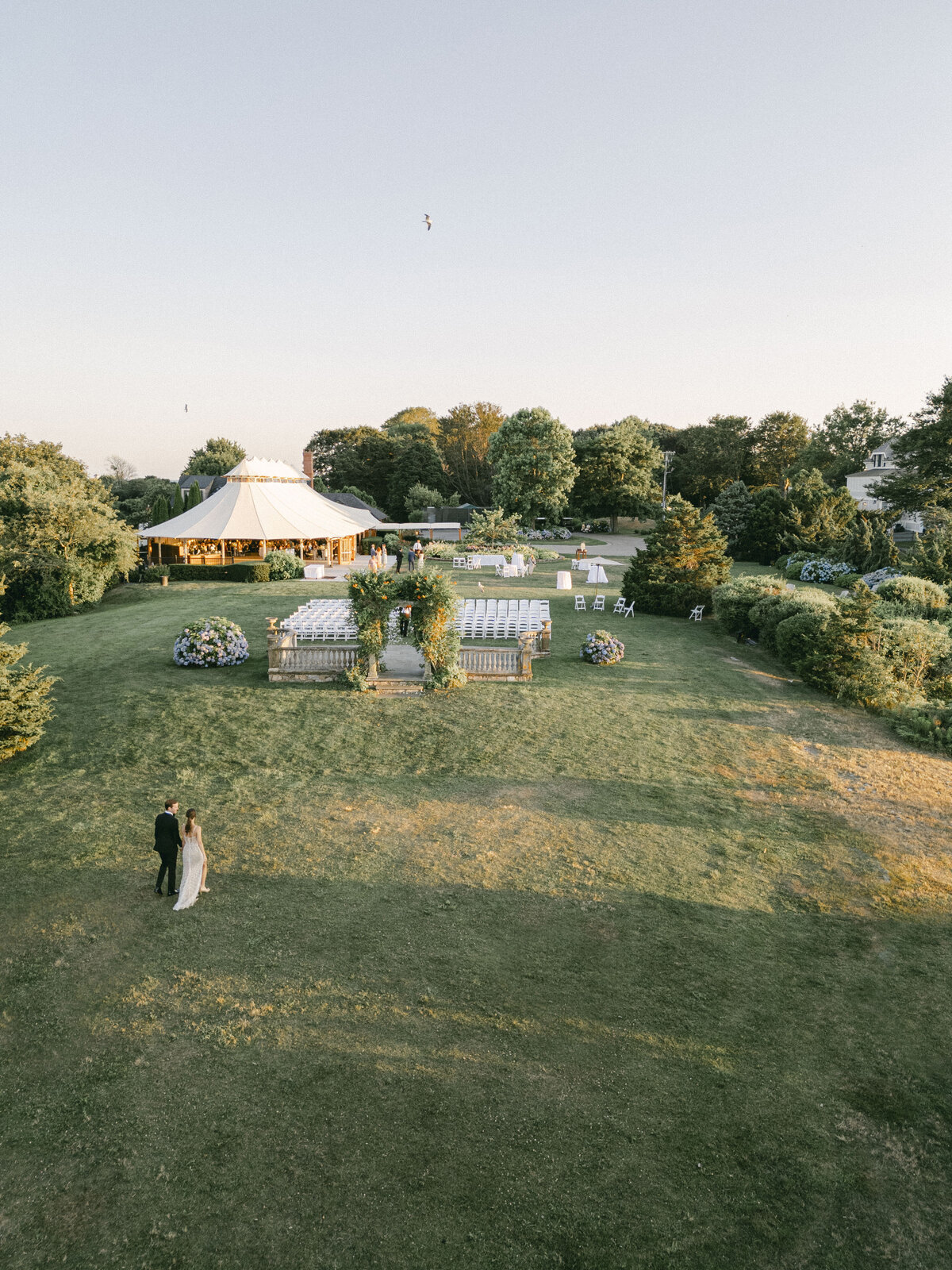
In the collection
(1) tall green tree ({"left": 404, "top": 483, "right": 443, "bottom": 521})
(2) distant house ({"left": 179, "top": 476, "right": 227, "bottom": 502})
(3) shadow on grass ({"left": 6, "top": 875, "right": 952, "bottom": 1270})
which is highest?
(2) distant house ({"left": 179, "top": 476, "right": 227, "bottom": 502})

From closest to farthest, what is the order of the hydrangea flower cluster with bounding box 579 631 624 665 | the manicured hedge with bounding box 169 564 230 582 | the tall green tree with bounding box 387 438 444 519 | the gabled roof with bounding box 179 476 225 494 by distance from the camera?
the hydrangea flower cluster with bounding box 579 631 624 665 → the manicured hedge with bounding box 169 564 230 582 → the gabled roof with bounding box 179 476 225 494 → the tall green tree with bounding box 387 438 444 519

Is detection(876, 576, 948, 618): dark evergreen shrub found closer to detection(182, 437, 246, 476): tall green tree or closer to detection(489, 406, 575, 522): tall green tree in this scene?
detection(489, 406, 575, 522): tall green tree

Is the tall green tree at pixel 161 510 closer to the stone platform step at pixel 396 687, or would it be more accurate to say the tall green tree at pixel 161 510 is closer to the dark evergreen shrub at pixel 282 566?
the dark evergreen shrub at pixel 282 566

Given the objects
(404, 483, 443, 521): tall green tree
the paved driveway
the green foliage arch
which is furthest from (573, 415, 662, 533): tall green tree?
the green foliage arch

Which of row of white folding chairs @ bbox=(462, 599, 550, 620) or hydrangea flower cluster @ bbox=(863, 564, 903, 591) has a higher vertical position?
hydrangea flower cluster @ bbox=(863, 564, 903, 591)

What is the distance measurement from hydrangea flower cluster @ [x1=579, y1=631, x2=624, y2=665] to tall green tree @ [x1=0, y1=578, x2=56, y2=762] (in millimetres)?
14444

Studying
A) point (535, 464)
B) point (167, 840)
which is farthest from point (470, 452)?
point (167, 840)

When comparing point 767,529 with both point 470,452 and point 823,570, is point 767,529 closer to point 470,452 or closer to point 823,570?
point 823,570

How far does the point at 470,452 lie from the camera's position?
3342 inches

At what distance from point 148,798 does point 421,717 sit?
20.9ft

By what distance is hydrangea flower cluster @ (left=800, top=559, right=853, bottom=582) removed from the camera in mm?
36500

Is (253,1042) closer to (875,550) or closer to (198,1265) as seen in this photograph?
(198,1265)

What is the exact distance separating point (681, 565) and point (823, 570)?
13512mm

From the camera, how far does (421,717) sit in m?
17.1
